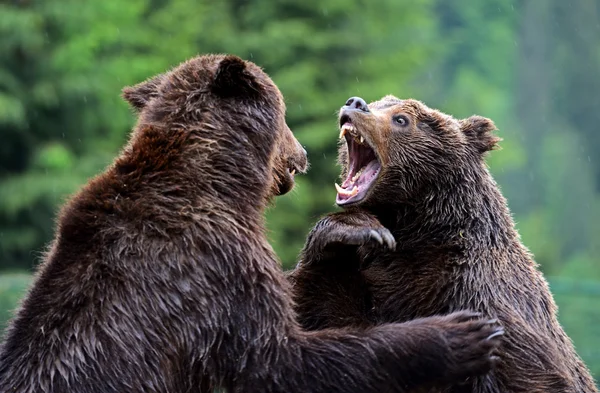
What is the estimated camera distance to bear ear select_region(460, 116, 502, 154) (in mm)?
5902

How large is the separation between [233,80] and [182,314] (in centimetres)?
115

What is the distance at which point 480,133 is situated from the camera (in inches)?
234

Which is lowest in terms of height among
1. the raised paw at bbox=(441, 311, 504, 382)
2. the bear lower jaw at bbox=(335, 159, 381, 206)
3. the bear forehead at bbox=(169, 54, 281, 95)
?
the raised paw at bbox=(441, 311, 504, 382)

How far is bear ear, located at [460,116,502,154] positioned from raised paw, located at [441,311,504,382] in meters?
1.41

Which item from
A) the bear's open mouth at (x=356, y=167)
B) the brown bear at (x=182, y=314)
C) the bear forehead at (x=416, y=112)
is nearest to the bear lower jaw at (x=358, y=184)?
the bear's open mouth at (x=356, y=167)

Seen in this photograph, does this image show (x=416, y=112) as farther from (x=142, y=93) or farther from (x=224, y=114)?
(x=142, y=93)

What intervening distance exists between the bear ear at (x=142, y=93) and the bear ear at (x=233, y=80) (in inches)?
16.4

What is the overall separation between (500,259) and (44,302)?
7.90ft

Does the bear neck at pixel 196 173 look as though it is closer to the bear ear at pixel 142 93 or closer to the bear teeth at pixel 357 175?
the bear ear at pixel 142 93

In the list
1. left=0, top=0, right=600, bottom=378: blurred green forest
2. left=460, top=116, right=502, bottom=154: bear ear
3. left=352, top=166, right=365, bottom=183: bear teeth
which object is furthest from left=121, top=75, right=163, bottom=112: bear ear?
left=0, top=0, right=600, bottom=378: blurred green forest

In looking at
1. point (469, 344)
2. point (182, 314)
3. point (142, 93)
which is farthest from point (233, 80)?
point (469, 344)

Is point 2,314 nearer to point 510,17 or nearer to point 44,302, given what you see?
point 44,302

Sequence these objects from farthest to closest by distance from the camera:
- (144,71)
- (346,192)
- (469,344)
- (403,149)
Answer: (144,71) < (403,149) < (346,192) < (469,344)

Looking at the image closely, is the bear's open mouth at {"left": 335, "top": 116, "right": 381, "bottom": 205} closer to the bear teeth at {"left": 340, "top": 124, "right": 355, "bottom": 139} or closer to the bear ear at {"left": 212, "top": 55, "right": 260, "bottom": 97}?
the bear teeth at {"left": 340, "top": 124, "right": 355, "bottom": 139}
